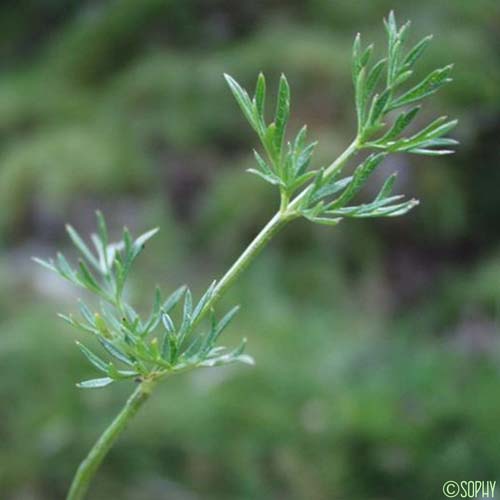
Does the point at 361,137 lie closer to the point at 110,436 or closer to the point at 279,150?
the point at 279,150

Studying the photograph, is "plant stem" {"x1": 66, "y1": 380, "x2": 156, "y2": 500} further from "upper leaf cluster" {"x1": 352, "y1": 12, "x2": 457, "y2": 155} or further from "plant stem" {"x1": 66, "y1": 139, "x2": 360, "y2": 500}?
"upper leaf cluster" {"x1": 352, "y1": 12, "x2": 457, "y2": 155}
